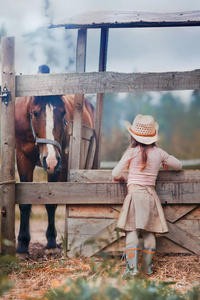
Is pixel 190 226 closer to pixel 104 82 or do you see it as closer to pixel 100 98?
pixel 104 82

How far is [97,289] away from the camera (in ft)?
5.24

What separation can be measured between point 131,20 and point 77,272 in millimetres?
2588

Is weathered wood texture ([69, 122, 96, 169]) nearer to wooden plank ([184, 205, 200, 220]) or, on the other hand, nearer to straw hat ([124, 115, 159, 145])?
straw hat ([124, 115, 159, 145])

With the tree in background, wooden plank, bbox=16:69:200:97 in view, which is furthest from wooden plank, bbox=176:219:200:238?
the tree in background

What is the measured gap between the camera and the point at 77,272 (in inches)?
110

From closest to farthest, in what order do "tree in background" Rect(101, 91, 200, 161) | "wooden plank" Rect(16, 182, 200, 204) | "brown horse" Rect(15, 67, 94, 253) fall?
1. "wooden plank" Rect(16, 182, 200, 204)
2. "brown horse" Rect(15, 67, 94, 253)
3. "tree in background" Rect(101, 91, 200, 161)

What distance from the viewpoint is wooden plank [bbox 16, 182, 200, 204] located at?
3.28 m

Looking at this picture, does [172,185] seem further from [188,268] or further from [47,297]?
[47,297]

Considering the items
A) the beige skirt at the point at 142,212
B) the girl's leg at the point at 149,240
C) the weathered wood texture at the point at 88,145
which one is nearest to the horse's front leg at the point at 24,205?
the weathered wood texture at the point at 88,145

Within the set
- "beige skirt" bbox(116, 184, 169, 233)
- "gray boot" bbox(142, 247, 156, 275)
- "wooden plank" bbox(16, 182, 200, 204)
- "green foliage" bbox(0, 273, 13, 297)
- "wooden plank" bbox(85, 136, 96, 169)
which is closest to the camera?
"green foliage" bbox(0, 273, 13, 297)

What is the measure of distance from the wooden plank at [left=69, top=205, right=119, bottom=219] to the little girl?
331 millimetres

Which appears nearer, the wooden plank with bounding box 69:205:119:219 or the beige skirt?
the beige skirt

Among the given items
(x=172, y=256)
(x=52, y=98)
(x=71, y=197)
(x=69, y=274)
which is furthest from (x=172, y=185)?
(x=52, y=98)

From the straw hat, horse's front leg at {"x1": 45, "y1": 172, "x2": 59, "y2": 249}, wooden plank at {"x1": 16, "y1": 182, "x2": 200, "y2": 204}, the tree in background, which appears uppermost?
the tree in background
